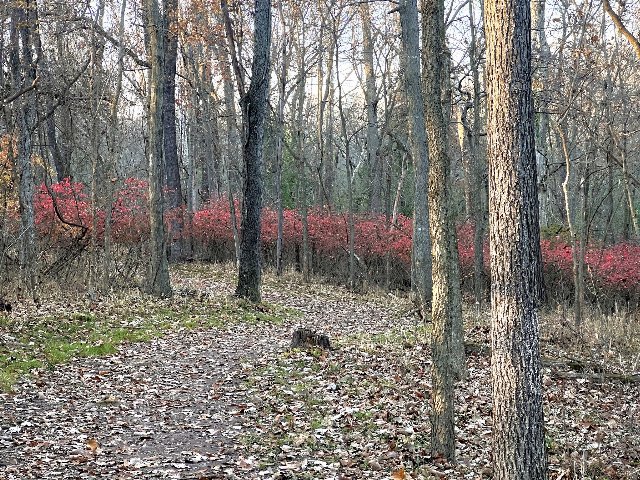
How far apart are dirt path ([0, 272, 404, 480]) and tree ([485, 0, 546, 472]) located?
7.93 feet

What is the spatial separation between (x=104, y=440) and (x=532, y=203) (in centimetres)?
458

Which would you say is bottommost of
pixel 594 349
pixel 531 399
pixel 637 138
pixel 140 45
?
pixel 594 349

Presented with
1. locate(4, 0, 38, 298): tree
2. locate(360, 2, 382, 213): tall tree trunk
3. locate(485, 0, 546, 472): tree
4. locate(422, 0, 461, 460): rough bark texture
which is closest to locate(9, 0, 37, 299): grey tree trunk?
locate(4, 0, 38, 298): tree

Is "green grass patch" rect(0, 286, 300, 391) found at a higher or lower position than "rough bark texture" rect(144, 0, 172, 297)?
lower

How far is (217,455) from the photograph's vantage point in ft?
19.6

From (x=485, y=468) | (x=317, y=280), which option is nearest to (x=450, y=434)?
(x=485, y=468)

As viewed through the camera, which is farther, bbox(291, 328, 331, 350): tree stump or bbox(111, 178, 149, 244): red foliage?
bbox(111, 178, 149, 244): red foliage

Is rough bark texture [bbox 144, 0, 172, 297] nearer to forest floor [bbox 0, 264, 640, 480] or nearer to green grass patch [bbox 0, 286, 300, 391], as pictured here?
green grass patch [bbox 0, 286, 300, 391]

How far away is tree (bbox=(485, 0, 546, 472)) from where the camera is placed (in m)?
4.22

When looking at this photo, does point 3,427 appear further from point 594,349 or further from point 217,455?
point 594,349

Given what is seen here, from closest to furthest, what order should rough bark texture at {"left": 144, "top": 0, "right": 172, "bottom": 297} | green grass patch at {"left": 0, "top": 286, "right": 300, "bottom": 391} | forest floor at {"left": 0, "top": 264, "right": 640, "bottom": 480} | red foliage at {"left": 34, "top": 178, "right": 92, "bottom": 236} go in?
1. forest floor at {"left": 0, "top": 264, "right": 640, "bottom": 480}
2. green grass patch at {"left": 0, "top": 286, "right": 300, "bottom": 391}
3. rough bark texture at {"left": 144, "top": 0, "right": 172, "bottom": 297}
4. red foliage at {"left": 34, "top": 178, "right": 92, "bottom": 236}

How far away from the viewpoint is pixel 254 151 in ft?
45.3

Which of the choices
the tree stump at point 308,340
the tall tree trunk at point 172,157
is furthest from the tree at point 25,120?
the tall tree trunk at point 172,157

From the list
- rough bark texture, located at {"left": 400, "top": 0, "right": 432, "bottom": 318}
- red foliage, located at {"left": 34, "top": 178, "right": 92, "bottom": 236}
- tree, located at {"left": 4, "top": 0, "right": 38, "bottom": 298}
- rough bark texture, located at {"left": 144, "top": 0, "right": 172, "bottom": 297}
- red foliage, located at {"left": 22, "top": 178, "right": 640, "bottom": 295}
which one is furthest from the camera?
red foliage, located at {"left": 22, "top": 178, "right": 640, "bottom": 295}
